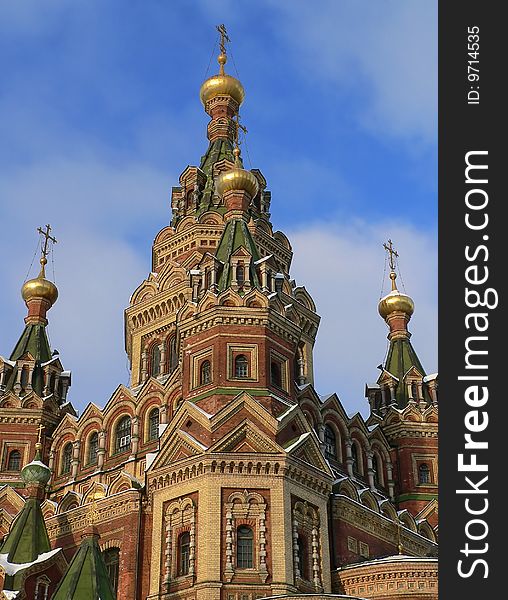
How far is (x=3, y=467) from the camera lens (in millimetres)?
32844

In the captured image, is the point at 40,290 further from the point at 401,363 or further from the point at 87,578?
the point at 87,578

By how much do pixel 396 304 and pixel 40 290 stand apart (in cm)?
1425

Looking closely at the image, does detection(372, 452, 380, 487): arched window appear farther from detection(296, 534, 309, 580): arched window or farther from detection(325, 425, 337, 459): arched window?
detection(296, 534, 309, 580): arched window

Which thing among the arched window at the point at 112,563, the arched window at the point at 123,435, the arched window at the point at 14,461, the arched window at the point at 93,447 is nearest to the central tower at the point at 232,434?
the arched window at the point at 123,435

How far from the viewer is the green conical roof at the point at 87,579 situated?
2242 cm

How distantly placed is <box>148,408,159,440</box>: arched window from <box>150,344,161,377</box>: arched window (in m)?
3.05

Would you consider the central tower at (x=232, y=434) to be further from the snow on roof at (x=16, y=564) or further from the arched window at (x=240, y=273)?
the snow on roof at (x=16, y=564)

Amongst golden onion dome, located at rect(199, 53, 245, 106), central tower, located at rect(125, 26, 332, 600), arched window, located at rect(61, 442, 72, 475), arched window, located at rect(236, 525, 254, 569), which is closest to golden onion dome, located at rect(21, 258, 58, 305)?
central tower, located at rect(125, 26, 332, 600)

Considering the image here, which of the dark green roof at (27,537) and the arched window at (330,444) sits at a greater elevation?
the arched window at (330,444)

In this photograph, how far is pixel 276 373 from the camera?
27.7 m

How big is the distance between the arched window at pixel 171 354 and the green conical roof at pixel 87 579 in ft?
32.0

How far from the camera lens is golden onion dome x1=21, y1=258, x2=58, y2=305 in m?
37.7

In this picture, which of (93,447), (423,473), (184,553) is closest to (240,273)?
(93,447)

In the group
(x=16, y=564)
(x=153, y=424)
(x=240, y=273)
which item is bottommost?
(x=16, y=564)
